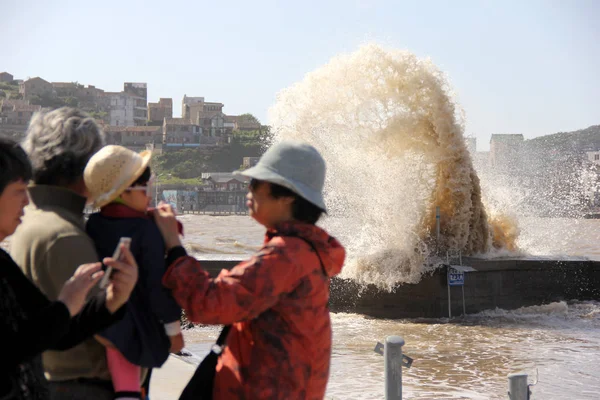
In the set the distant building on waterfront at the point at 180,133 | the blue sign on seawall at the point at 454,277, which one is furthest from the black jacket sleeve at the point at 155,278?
the distant building on waterfront at the point at 180,133

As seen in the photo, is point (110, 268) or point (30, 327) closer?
point (30, 327)

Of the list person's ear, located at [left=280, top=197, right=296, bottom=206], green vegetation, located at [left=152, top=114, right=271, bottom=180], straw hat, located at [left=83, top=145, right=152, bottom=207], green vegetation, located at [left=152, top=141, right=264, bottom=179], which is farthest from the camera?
green vegetation, located at [left=152, top=141, right=264, bottom=179]

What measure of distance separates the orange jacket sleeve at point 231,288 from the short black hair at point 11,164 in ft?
1.60

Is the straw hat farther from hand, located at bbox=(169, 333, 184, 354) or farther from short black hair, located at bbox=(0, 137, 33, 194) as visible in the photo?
hand, located at bbox=(169, 333, 184, 354)

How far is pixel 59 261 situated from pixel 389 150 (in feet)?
66.3

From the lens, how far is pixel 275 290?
2387mm

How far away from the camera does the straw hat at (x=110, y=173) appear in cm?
245

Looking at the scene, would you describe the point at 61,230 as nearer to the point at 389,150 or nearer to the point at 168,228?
the point at 168,228

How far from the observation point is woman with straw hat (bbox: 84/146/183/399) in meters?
2.38

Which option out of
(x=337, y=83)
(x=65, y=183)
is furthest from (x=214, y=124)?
(x=65, y=183)

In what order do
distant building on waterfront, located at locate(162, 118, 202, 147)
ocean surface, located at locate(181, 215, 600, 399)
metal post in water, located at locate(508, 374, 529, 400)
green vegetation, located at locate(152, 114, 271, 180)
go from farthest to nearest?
distant building on waterfront, located at locate(162, 118, 202, 147) → green vegetation, located at locate(152, 114, 271, 180) → ocean surface, located at locate(181, 215, 600, 399) → metal post in water, located at locate(508, 374, 529, 400)

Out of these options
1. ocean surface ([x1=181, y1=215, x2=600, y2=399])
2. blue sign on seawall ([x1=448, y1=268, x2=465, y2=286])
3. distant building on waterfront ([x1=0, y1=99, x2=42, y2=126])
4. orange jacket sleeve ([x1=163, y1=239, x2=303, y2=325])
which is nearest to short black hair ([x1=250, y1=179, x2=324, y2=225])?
orange jacket sleeve ([x1=163, y1=239, x2=303, y2=325])

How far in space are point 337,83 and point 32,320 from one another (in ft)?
70.8

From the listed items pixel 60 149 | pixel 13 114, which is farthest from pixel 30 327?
pixel 13 114
